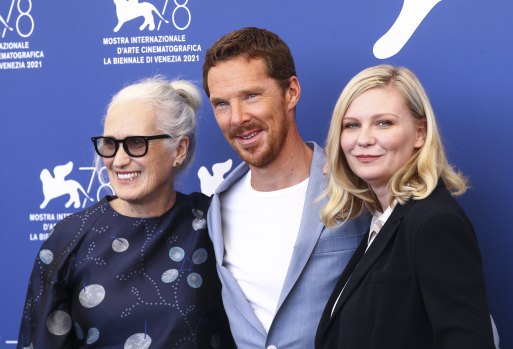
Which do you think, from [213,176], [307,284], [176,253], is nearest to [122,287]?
[176,253]

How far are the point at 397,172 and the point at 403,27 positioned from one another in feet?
2.62

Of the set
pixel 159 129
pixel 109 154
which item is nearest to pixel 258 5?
pixel 159 129

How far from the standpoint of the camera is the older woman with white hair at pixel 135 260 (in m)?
1.65

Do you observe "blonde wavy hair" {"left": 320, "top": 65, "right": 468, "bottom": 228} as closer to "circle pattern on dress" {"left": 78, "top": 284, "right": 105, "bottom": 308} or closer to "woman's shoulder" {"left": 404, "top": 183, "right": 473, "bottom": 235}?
"woman's shoulder" {"left": 404, "top": 183, "right": 473, "bottom": 235}

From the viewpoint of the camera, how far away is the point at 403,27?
1.96m

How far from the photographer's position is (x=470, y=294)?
112 centimetres

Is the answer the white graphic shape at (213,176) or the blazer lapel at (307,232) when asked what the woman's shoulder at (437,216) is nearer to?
the blazer lapel at (307,232)

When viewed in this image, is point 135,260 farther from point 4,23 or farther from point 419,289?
point 4,23

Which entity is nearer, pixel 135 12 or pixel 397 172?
pixel 397 172

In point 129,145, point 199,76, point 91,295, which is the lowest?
point 91,295

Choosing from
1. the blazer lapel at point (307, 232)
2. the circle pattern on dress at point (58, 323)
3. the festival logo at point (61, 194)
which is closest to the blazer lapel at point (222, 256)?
the blazer lapel at point (307, 232)

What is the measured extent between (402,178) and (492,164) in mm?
701

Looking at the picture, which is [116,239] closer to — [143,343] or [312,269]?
[143,343]

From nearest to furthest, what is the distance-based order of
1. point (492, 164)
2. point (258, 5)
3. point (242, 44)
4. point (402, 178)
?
1. point (402, 178)
2. point (242, 44)
3. point (492, 164)
4. point (258, 5)
